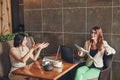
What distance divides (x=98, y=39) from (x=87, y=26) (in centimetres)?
50

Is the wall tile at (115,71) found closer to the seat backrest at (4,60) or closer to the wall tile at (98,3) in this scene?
the wall tile at (98,3)

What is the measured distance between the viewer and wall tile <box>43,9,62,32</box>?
12.5 feet

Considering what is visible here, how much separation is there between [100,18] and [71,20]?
56cm

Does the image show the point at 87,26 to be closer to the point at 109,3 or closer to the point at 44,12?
the point at 109,3

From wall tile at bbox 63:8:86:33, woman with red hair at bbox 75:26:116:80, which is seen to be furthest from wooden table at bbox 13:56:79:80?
wall tile at bbox 63:8:86:33

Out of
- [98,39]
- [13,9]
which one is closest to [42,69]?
[98,39]

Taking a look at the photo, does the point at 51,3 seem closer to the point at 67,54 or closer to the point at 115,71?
the point at 67,54

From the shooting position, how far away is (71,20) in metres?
3.67

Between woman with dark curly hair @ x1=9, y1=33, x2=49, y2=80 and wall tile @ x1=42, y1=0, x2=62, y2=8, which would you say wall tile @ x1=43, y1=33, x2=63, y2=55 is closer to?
wall tile @ x1=42, y1=0, x2=62, y2=8

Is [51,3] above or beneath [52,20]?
above

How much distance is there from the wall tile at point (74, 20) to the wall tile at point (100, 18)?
13 cm

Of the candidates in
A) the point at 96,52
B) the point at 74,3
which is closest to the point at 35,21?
the point at 74,3

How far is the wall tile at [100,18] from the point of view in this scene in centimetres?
332

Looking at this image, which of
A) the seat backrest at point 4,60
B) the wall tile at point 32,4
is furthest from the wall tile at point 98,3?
the seat backrest at point 4,60
